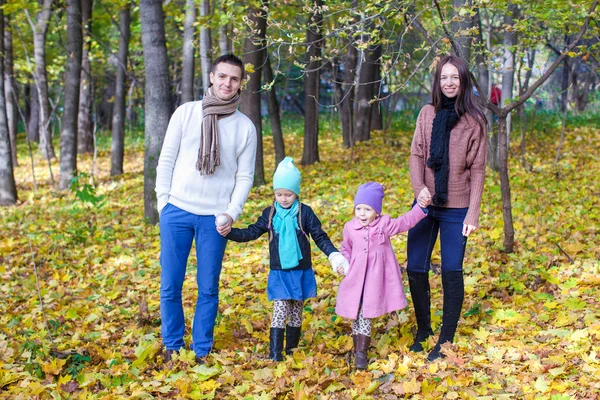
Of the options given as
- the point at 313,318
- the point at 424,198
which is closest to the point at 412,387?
the point at 424,198

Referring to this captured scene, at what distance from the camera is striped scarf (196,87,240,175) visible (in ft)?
13.9

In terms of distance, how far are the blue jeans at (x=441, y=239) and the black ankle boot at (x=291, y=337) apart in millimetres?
948

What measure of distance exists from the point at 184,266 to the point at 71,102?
11.4 metres

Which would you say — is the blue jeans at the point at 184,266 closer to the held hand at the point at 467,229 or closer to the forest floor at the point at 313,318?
the forest floor at the point at 313,318

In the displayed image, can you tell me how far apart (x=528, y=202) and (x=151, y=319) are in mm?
5720

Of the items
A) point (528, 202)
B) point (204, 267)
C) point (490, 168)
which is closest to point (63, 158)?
point (490, 168)

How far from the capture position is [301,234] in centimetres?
448

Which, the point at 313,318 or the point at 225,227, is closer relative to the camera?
the point at 225,227

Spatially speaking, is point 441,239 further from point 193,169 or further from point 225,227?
point 193,169

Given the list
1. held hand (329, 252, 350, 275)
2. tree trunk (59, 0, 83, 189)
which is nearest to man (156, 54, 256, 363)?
held hand (329, 252, 350, 275)

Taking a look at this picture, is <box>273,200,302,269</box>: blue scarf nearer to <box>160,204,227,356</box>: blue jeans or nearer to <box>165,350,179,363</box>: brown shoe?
<box>160,204,227,356</box>: blue jeans

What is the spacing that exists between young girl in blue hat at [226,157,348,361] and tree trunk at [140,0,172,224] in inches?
212

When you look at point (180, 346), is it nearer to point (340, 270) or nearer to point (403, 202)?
point (340, 270)

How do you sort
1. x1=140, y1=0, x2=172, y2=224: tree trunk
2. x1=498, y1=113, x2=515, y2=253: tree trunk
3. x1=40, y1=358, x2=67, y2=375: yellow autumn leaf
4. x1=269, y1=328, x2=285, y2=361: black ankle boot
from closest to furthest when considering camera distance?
x1=40, y1=358, x2=67, y2=375: yellow autumn leaf, x1=269, y1=328, x2=285, y2=361: black ankle boot, x1=498, y1=113, x2=515, y2=253: tree trunk, x1=140, y1=0, x2=172, y2=224: tree trunk
